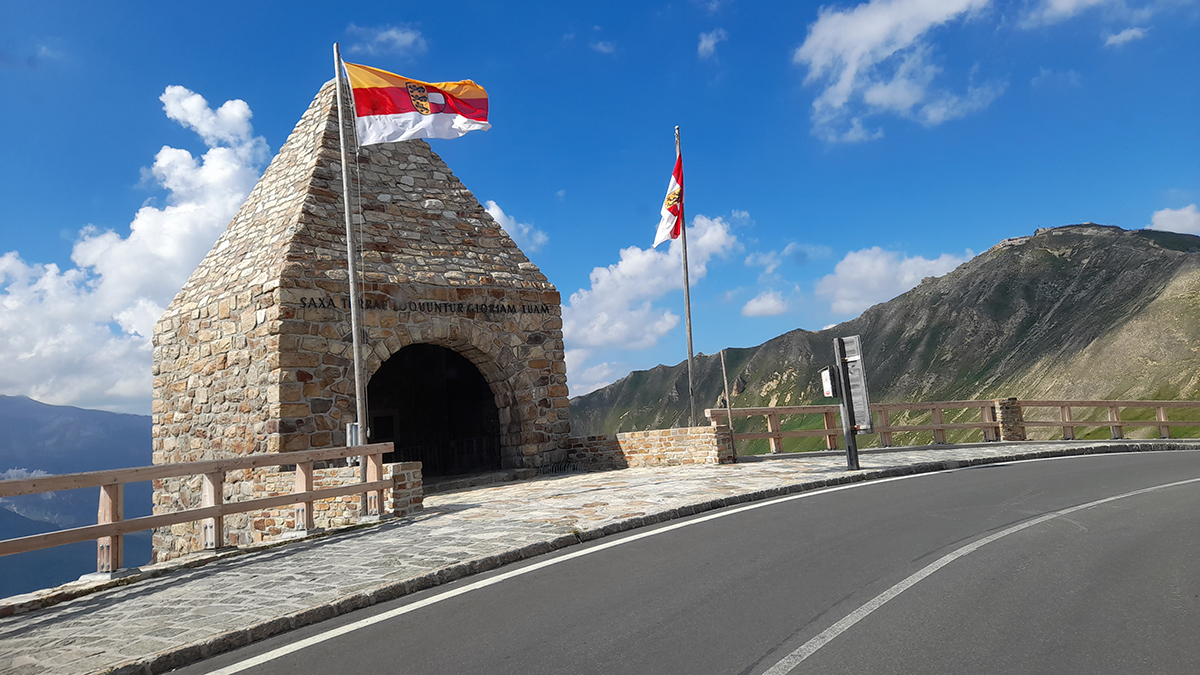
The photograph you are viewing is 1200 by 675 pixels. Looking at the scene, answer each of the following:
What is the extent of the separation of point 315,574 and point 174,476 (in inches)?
102

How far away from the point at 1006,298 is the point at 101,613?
394ft

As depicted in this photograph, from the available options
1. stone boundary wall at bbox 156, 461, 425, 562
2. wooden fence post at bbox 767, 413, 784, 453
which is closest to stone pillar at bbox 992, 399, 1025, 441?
wooden fence post at bbox 767, 413, 784, 453

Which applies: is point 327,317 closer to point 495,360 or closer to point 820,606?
point 495,360

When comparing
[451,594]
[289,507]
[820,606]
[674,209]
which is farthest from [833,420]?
[451,594]

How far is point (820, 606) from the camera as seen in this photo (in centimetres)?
476

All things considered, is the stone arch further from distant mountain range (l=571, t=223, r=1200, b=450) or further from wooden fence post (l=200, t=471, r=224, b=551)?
distant mountain range (l=571, t=223, r=1200, b=450)

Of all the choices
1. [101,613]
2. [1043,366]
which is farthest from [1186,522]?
[1043,366]

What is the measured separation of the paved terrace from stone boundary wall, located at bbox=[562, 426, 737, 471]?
317cm

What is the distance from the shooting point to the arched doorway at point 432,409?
782 inches

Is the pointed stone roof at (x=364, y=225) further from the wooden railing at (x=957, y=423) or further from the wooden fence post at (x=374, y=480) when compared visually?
the wooden railing at (x=957, y=423)

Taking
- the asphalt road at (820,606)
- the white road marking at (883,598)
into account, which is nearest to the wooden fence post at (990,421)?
the white road marking at (883,598)

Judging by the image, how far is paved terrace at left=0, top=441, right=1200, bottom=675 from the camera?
4.77 metres

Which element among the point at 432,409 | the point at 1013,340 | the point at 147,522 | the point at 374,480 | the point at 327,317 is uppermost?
the point at 1013,340

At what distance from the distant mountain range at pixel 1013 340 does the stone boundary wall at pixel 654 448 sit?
50.5 meters
